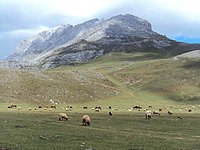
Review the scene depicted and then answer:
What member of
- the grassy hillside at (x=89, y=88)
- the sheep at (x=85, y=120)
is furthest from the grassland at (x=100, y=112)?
the sheep at (x=85, y=120)

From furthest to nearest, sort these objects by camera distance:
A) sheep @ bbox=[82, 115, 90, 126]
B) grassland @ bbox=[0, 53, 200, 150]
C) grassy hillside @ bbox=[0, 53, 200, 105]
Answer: grassy hillside @ bbox=[0, 53, 200, 105] < sheep @ bbox=[82, 115, 90, 126] < grassland @ bbox=[0, 53, 200, 150]

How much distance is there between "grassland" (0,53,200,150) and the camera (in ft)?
127

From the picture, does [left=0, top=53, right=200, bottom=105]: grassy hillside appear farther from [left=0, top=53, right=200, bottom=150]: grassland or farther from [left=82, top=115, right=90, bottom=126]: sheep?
[left=82, top=115, right=90, bottom=126]: sheep

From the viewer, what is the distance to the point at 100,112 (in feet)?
284

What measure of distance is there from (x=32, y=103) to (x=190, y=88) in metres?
78.3

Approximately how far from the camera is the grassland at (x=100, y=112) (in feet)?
127

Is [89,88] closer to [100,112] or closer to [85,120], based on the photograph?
[100,112]

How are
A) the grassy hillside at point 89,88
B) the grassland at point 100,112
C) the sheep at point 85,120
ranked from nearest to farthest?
the grassland at point 100,112 < the sheep at point 85,120 < the grassy hillside at point 89,88

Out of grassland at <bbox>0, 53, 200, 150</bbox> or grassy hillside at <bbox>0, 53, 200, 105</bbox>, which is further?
grassy hillside at <bbox>0, 53, 200, 105</bbox>

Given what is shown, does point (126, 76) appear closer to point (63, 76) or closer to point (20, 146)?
point (63, 76)

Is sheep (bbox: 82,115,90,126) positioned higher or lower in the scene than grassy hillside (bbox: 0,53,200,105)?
lower

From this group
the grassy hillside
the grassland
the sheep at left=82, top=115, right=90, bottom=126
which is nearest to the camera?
the grassland

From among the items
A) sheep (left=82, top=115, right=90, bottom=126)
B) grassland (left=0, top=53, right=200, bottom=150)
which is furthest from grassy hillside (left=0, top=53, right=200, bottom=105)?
sheep (left=82, top=115, right=90, bottom=126)

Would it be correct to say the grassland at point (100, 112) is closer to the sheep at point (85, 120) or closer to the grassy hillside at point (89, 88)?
the grassy hillside at point (89, 88)
